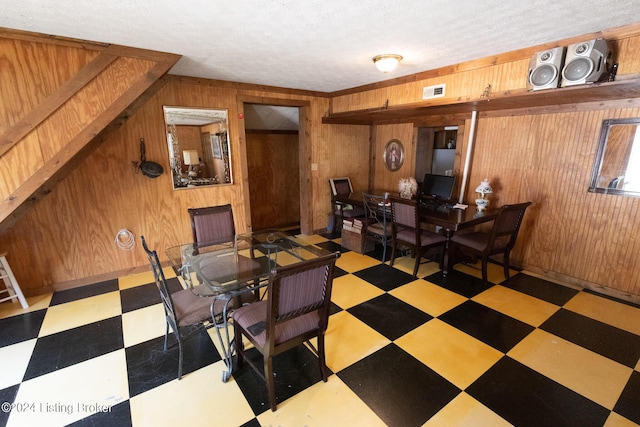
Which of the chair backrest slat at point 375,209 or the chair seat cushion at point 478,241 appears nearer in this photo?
the chair seat cushion at point 478,241

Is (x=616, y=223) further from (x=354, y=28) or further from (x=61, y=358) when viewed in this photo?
(x=61, y=358)

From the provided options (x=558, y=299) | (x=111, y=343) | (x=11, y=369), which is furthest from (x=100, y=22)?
(x=558, y=299)

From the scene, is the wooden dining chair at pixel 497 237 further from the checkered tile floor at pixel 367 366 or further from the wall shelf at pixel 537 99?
the wall shelf at pixel 537 99

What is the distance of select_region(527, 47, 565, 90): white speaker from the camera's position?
216 centimetres

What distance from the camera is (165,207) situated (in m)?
3.34

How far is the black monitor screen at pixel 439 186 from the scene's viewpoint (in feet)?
12.0

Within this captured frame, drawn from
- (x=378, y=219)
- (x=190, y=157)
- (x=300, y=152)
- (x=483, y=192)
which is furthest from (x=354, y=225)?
(x=190, y=157)

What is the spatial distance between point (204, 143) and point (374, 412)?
3322mm

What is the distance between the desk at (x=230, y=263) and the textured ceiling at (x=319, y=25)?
1.65 meters

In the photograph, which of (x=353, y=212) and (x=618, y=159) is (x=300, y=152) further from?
(x=618, y=159)

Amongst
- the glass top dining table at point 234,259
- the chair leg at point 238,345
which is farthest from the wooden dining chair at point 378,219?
the chair leg at point 238,345

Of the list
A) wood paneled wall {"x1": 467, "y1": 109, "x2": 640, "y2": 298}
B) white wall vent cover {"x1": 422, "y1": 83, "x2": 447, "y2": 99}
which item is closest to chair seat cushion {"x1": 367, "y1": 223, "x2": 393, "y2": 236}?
wood paneled wall {"x1": 467, "y1": 109, "x2": 640, "y2": 298}

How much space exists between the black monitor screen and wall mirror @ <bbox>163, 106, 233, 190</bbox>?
273cm

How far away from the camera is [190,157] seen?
3.45 m
